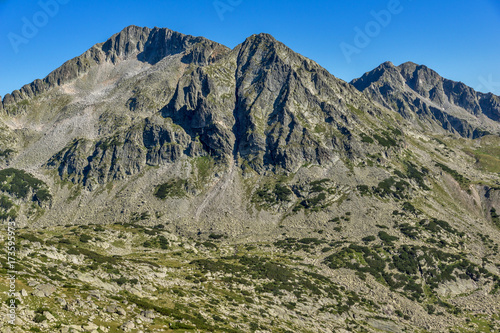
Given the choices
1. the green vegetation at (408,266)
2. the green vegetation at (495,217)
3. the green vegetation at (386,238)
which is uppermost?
the green vegetation at (495,217)

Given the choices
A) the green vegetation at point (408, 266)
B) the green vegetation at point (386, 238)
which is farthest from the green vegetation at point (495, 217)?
the green vegetation at point (386, 238)

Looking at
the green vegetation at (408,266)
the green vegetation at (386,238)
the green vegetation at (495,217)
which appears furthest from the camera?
the green vegetation at (495,217)

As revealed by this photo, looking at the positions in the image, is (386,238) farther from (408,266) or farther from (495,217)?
(495,217)

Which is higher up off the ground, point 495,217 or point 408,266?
point 495,217

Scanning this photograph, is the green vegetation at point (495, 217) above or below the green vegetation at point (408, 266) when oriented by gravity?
above

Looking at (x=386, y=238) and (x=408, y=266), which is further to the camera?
(x=386, y=238)

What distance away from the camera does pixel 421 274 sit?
12912 cm

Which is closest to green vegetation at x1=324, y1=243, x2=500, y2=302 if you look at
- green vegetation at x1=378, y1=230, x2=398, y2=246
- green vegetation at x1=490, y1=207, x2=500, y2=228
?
green vegetation at x1=378, y1=230, x2=398, y2=246

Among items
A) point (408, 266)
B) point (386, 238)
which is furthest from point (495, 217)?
point (408, 266)

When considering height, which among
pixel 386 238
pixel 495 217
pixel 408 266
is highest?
pixel 495 217

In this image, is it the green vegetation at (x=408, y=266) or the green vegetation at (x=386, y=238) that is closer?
the green vegetation at (x=408, y=266)

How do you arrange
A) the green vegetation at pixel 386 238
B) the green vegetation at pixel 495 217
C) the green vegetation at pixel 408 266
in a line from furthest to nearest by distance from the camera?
the green vegetation at pixel 495 217 < the green vegetation at pixel 386 238 < the green vegetation at pixel 408 266

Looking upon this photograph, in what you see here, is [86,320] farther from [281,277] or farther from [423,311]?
[423,311]

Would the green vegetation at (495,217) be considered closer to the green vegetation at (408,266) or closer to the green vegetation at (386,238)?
the green vegetation at (408,266)
